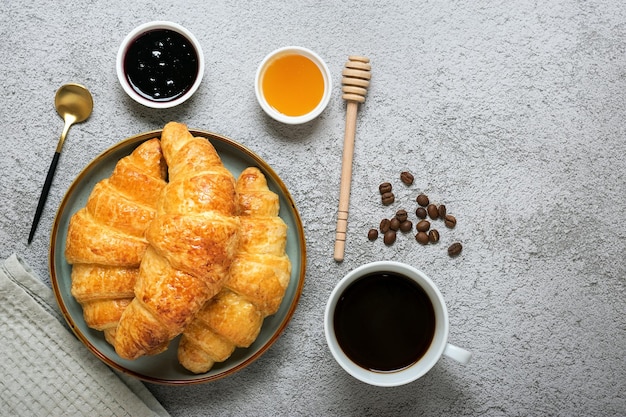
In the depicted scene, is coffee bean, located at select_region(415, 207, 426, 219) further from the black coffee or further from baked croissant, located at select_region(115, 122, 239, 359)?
baked croissant, located at select_region(115, 122, 239, 359)

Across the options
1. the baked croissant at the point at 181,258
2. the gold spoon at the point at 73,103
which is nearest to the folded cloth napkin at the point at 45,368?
the baked croissant at the point at 181,258

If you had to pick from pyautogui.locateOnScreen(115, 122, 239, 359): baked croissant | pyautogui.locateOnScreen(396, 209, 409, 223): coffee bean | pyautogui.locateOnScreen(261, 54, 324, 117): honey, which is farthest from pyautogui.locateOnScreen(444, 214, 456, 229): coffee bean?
pyautogui.locateOnScreen(115, 122, 239, 359): baked croissant

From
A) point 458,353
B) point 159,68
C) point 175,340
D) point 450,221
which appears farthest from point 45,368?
point 450,221

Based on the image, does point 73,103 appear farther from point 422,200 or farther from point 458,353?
point 458,353

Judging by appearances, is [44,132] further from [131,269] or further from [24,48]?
[131,269]

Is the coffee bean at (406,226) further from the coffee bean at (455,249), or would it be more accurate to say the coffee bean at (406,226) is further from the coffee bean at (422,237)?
the coffee bean at (455,249)
